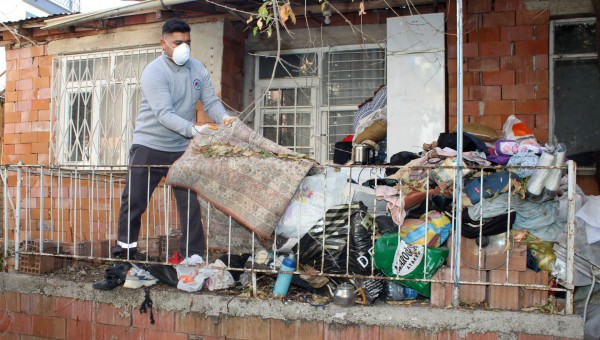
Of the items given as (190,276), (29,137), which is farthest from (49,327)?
(29,137)

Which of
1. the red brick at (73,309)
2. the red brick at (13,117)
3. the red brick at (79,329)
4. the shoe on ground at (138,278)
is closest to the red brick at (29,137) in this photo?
the red brick at (13,117)

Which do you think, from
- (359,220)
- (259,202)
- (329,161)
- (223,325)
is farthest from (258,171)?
(329,161)

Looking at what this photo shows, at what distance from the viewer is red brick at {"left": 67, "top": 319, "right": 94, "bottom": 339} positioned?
420 centimetres

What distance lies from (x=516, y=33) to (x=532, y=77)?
53 cm

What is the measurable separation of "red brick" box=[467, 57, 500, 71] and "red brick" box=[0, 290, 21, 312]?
5.11 m

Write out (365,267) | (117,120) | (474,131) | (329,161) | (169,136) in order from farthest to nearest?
1. (117,120)
2. (329,161)
3. (474,131)
4. (169,136)
5. (365,267)

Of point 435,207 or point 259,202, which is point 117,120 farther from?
point 435,207

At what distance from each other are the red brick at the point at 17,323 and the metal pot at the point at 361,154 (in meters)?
3.46

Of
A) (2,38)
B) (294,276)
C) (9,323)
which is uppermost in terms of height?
(2,38)

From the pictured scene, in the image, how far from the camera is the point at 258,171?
3775 millimetres

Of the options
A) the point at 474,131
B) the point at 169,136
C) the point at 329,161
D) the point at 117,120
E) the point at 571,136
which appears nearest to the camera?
the point at 169,136

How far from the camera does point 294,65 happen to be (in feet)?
23.9

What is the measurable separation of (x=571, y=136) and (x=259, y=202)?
4.13 m

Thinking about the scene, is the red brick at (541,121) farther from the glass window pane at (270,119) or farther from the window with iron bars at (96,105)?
the window with iron bars at (96,105)
